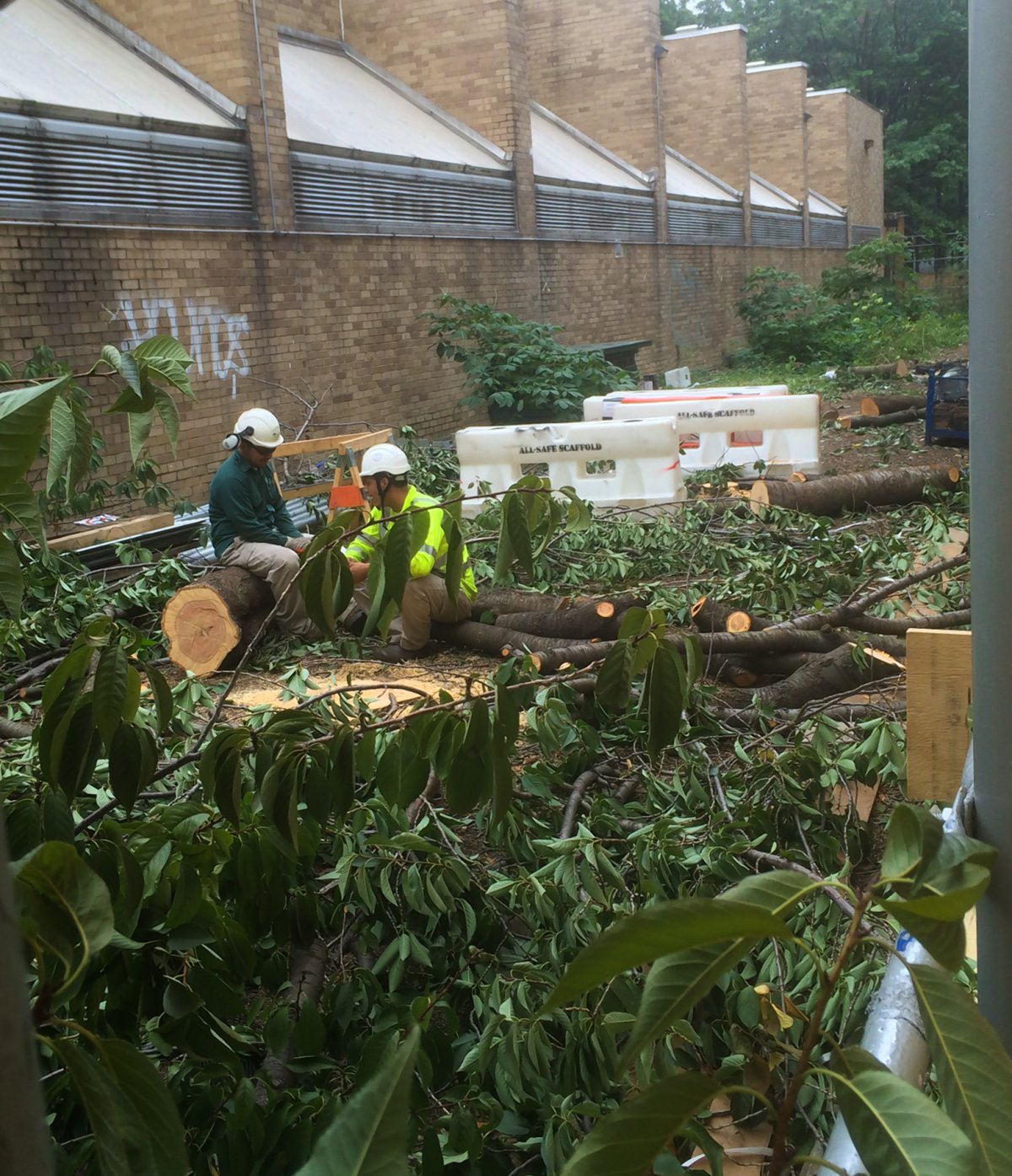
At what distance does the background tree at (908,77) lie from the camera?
46531 millimetres

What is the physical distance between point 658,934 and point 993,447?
0.64m

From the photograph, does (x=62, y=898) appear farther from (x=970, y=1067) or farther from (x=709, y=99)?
(x=709, y=99)

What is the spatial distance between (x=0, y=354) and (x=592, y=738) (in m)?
6.93

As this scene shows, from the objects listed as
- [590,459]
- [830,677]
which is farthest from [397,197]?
[830,677]

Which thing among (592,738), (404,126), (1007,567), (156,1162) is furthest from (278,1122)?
(404,126)

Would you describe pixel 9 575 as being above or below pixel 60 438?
below

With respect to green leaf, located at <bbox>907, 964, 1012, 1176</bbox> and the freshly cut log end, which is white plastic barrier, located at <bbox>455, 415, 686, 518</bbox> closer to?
the freshly cut log end

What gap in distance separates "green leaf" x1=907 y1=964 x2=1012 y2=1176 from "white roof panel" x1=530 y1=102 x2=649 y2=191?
2076cm

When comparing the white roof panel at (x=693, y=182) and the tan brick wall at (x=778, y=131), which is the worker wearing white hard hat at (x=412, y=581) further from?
the tan brick wall at (x=778, y=131)

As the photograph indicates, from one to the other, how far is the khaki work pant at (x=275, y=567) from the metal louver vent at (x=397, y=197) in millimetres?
7170

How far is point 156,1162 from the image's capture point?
1.01 m

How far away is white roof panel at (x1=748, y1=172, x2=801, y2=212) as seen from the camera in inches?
1303

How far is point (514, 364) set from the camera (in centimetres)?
1529

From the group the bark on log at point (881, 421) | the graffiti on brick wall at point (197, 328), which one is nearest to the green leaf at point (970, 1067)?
the graffiti on brick wall at point (197, 328)
